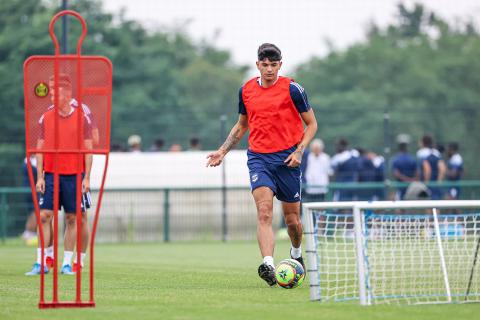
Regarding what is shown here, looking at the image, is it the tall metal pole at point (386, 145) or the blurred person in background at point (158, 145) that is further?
the blurred person in background at point (158, 145)

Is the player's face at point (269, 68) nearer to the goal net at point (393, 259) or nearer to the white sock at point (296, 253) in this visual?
the goal net at point (393, 259)

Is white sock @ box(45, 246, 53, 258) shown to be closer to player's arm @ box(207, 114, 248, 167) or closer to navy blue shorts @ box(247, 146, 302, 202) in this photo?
player's arm @ box(207, 114, 248, 167)

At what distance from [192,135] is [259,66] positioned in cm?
1881

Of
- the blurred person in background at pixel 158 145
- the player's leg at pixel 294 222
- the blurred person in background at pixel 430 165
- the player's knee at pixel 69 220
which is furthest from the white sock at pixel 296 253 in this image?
the blurred person in background at pixel 158 145

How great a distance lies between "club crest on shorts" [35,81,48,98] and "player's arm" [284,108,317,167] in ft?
10.5

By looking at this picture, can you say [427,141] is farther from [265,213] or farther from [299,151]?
[265,213]

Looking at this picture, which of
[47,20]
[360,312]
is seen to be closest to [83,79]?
[360,312]

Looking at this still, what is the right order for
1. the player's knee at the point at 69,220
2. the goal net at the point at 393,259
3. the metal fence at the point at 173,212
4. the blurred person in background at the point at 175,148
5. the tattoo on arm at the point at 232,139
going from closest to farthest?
the goal net at the point at 393,259 → the tattoo on arm at the point at 232,139 → the player's knee at the point at 69,220 → the metal fence at the point at 173,212 → the blurred person in background at the point at 175,148

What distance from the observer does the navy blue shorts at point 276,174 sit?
11682mm

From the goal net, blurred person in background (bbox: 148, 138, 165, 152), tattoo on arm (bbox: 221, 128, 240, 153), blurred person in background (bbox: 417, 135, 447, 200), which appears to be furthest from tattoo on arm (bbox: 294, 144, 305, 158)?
blurred person in background (bbox: 148, 138, 165, 152)

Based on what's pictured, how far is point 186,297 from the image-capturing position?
10125 mm

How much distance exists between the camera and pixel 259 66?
11.7 metres

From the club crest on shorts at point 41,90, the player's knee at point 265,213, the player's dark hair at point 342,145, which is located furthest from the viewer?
the player's dark hair at point 342,145

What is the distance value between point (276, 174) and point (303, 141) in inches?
17.7
